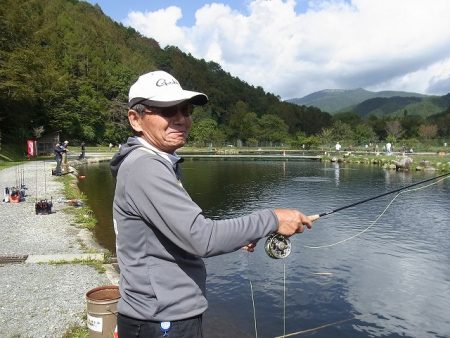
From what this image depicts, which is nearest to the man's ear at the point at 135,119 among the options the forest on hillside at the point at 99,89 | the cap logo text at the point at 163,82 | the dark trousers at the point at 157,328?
the cap logo text at the point at 163,82

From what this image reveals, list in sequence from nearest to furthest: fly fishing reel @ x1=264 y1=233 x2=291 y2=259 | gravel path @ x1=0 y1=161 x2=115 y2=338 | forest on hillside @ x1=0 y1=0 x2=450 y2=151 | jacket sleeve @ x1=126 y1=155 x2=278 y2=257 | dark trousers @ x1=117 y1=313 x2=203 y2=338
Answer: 1. jacket sleeve @ x1=126 y1=155 x2=278 y2=257
2. dark trousers @ x1=117 y1=313 x2=203 y2=338
3. fly fishing reel @ x1=264 y1=233 x2=291 y2=259
4. gravel path @ x1=0 y1=161 x2=115 y2=338
5. forest on hillside @ x1=0 y1=0 x2=450 y2=151

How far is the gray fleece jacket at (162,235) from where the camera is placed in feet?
6.85

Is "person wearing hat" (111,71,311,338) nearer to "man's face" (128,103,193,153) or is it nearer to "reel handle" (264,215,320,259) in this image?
"man's face" (128,103,193,153)

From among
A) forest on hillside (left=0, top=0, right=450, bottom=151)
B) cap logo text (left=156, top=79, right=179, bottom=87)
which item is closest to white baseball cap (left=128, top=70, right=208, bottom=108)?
cap logo text (left=156, top=79, right=179, bottom=87)

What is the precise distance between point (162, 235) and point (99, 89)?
319 ft

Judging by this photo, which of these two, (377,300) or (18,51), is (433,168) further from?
(18,51)

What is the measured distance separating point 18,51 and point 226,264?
37.0 meters

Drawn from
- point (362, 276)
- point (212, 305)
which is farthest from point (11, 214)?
point (362, 276)

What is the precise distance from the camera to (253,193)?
2527 cm

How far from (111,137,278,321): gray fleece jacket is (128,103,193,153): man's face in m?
0.08

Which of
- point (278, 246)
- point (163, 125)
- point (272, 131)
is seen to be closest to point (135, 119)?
point (163, 125)

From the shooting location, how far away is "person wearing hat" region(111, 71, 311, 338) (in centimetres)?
210

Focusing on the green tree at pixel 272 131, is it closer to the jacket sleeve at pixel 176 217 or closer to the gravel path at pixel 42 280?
the gravel path at pixel 42 280

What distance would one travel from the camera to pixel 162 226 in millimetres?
2107
